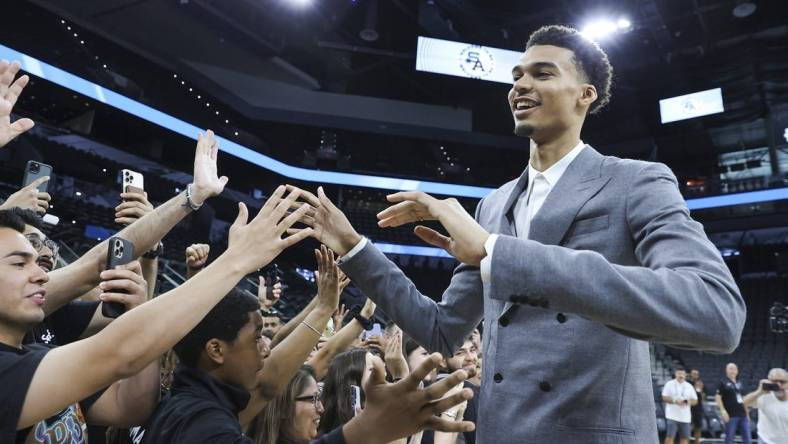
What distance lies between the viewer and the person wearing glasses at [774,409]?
659cm

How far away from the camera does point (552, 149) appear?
1.68 meters

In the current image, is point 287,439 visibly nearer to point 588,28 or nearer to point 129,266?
point 129,266

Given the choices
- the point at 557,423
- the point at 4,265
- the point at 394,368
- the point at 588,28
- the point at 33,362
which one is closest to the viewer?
the point at 557,423

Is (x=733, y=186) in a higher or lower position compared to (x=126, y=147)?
lower

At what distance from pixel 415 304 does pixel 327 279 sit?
1.28 m

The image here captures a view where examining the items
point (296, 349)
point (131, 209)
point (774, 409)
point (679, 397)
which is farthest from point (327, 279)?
point (679, 397)

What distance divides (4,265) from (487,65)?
16.5 meters

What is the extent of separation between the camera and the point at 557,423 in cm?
129

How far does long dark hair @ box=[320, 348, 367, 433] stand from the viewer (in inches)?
131

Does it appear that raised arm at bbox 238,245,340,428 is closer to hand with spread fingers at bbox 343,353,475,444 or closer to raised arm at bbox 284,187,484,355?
raised arm at bbox 284,187,484,355

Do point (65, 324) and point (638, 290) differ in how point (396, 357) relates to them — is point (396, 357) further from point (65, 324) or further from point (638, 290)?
point (638, 290)

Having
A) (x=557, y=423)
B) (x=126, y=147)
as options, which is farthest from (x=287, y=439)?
(x=126, y=147)

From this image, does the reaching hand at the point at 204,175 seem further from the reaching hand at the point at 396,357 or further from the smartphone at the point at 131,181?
the reaching hand at the point at 396,357

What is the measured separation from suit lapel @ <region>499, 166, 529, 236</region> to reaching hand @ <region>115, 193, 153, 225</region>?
81.0 inches
